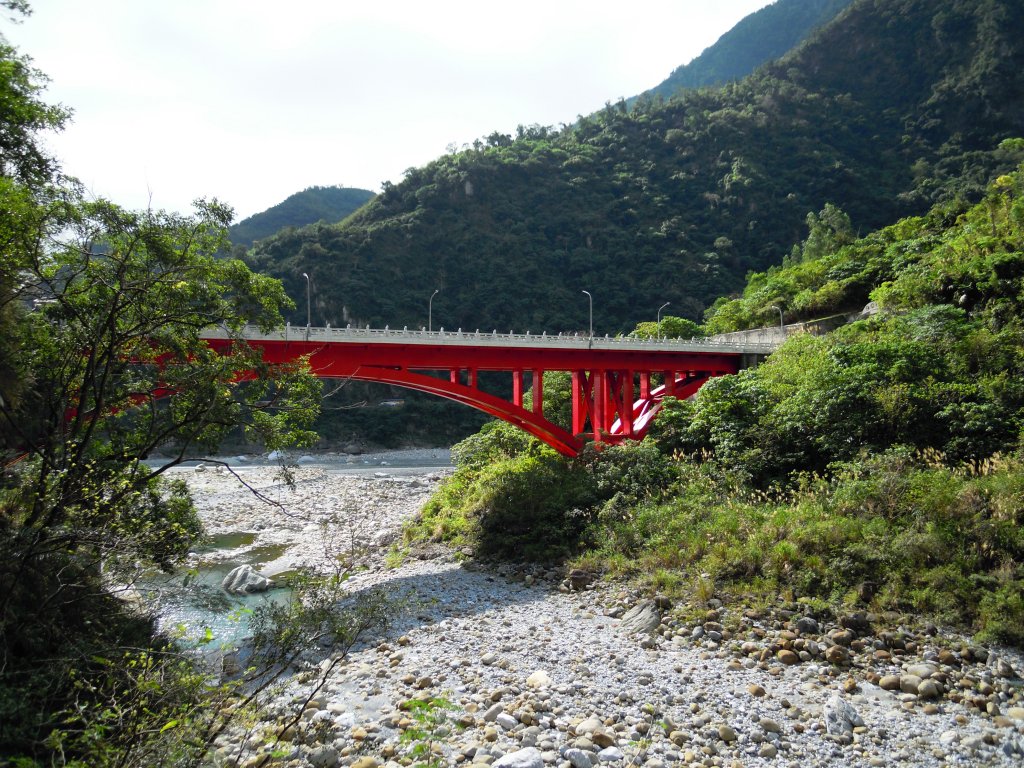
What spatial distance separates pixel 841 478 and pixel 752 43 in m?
174

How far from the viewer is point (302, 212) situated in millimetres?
100125

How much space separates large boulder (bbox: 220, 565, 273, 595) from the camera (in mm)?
13758

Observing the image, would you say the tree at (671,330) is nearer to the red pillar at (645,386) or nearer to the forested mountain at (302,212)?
the red pillar at (645,386)

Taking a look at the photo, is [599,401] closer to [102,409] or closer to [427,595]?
[427,595]

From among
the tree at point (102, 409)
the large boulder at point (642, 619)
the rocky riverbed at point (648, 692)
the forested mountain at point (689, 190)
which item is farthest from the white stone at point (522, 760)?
the forested mountain at point (689, 190)

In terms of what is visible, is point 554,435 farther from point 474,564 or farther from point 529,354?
point 474,564

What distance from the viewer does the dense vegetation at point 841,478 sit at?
8.99 metres

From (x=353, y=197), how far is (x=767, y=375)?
113569 millimetres

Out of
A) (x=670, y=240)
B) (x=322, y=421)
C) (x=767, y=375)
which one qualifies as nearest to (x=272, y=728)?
(x=767, y=375)

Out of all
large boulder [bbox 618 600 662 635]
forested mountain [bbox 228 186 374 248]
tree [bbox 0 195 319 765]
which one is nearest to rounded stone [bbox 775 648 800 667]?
large boulder [bbox 618 600 662 635]

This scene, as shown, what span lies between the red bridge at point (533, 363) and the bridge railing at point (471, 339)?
3 cm

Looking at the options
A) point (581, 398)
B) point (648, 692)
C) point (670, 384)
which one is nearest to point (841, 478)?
point (648, 692)

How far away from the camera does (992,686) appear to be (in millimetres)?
6809

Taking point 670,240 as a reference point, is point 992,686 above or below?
below
